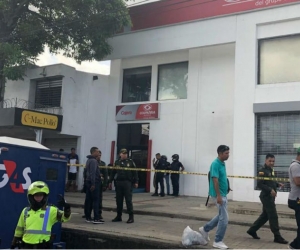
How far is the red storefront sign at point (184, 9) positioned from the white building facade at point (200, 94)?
0.08 m

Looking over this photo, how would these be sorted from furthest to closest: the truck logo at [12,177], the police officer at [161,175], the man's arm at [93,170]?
the police officer at [161,175], the man's arm at [93,170], the truck logo at [12,177]

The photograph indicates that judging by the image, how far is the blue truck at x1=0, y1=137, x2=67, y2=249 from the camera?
5984 mm

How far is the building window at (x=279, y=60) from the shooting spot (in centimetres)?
1350

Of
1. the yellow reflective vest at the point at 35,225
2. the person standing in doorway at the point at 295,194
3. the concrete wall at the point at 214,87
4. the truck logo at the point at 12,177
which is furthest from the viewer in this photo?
the concrete wall at the point at 214,87

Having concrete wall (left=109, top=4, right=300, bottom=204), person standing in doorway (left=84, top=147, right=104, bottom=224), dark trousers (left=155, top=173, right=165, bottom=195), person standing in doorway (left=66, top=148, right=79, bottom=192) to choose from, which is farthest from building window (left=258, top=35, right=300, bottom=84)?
person standing in doorway (left=66, top=148, right=79, bottom=192)

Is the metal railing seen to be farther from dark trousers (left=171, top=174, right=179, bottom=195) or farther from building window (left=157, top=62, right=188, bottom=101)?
dark trousers (left=171, top=174, right=179, bottom=195)

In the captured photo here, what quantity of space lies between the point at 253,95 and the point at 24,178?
984 cm

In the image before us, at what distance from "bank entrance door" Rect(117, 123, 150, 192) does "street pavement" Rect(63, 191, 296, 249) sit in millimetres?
3901

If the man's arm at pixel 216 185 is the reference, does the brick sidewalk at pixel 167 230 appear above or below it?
below

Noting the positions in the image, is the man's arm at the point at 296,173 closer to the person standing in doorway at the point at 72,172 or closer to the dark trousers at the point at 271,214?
the dark trousers at the point at 271,214

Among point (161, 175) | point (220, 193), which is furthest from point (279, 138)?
point (220, 193)

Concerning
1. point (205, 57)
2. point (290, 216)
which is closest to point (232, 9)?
point (205, 57)

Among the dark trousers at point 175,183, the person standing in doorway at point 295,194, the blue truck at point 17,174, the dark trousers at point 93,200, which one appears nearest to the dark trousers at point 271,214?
the person standing in doorway at point 295,194

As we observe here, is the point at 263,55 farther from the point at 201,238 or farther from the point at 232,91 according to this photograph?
the point at 201,238
